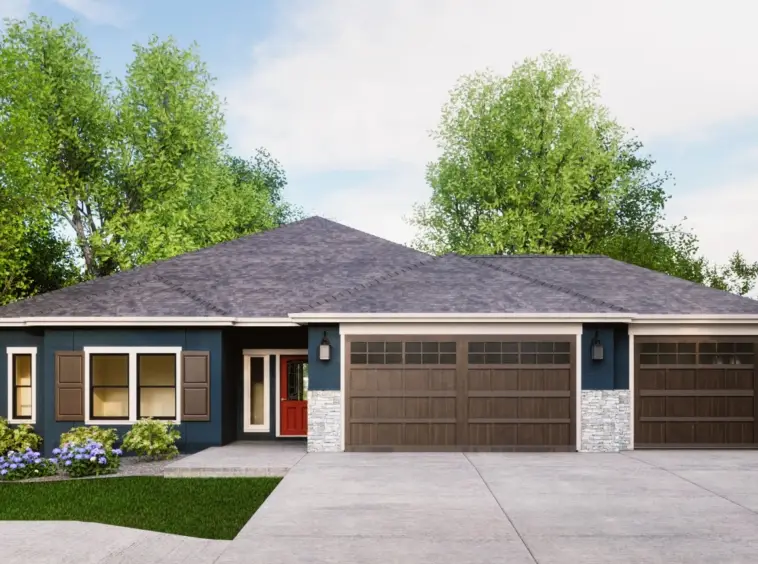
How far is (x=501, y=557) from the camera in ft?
26.6

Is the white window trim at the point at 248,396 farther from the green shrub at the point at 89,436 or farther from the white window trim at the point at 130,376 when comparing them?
the green shrub at the point at 89,436

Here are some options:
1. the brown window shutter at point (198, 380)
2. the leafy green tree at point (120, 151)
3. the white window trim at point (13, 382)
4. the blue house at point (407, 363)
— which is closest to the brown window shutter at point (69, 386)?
the blue house at point (407, 363)

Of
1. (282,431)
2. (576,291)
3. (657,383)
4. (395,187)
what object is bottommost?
(282,431)

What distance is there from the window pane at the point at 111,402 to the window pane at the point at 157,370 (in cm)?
48

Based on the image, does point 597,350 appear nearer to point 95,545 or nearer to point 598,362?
point 598,362

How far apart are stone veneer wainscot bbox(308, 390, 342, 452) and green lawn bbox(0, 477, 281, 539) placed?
2985mm

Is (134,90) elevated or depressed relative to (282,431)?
elevated

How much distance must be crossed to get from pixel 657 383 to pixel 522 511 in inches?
316

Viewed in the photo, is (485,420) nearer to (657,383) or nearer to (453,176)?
(657,383)

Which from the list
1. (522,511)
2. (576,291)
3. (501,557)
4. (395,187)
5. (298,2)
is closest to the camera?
(501,557)

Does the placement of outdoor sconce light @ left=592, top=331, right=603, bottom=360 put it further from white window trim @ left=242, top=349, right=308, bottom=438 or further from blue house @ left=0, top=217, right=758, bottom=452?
white window trim @ left=242, top=349, right=308, bottom=438

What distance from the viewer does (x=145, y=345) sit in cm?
1802

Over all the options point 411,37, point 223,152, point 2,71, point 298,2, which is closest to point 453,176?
point 223,152

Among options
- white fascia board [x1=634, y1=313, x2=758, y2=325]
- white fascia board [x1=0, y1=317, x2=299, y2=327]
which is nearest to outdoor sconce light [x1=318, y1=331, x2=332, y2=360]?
white fascia board [x1=0, y1=317, x2=299, y2=327]
